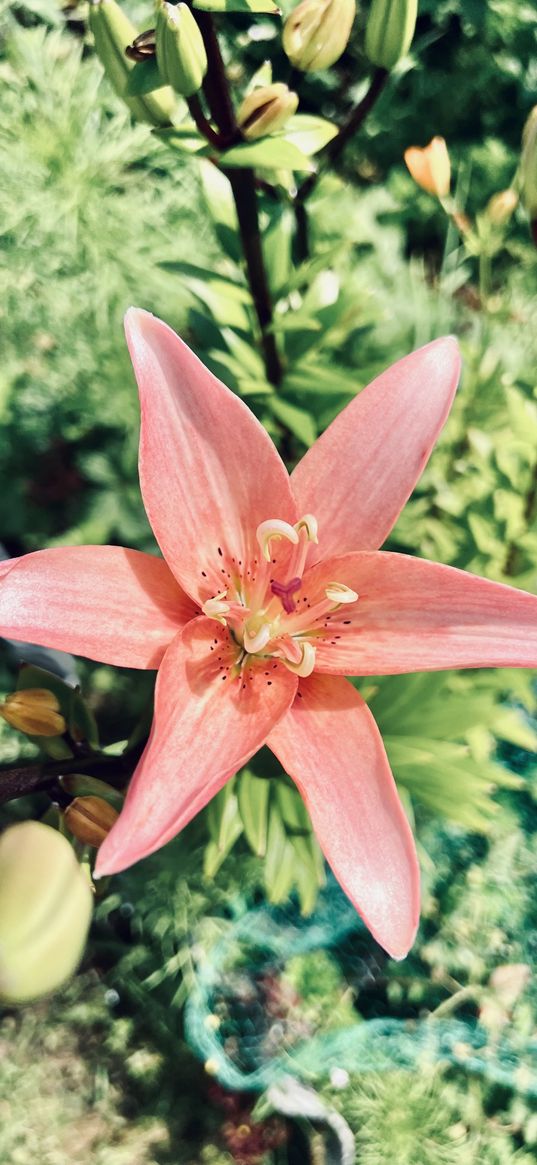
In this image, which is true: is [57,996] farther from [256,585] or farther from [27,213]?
[27,213]

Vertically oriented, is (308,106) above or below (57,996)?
above

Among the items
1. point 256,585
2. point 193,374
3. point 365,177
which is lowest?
point 365,177

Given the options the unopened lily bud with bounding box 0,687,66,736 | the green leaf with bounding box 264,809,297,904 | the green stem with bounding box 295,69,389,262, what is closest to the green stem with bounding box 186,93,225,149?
the green stem with bounding box 295,69,389,262

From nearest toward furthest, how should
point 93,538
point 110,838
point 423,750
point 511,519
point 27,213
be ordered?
point 110,838 < point 423,750 < point 511,519 < point 27,213 < point 93,538

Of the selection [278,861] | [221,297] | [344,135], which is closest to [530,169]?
[344,135]

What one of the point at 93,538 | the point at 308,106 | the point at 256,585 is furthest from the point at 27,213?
the point at 256,585

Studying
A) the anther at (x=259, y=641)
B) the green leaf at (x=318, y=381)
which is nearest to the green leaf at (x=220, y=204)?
the green leaf at (x=318, y=381)

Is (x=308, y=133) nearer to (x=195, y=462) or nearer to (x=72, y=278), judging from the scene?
(x=195, y=462)
